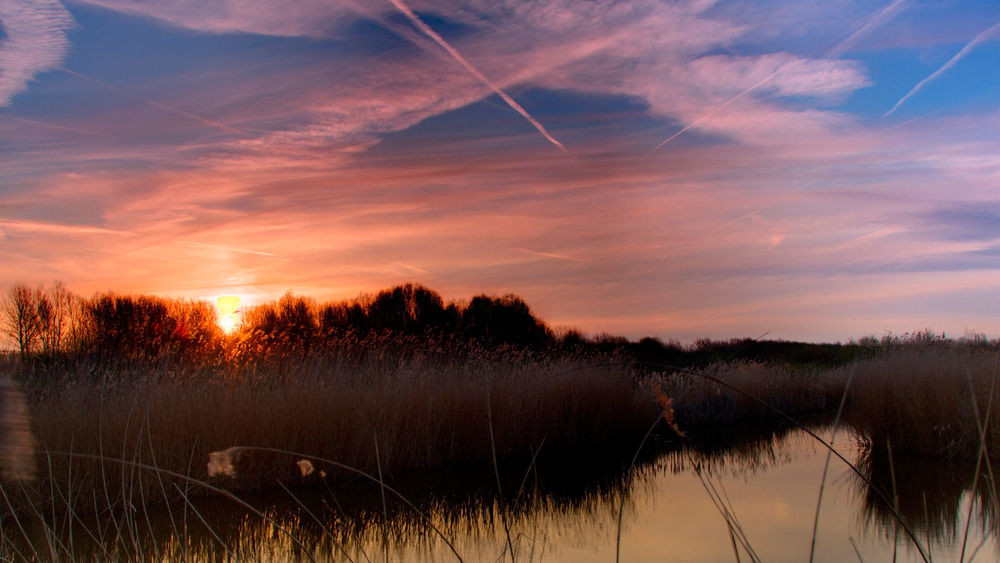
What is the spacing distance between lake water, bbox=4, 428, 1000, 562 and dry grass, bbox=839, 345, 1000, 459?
0.34 metres

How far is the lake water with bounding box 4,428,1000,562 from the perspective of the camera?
488cm

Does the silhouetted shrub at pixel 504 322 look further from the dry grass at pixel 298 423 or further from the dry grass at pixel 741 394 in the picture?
the dry grass at pixel 298 423

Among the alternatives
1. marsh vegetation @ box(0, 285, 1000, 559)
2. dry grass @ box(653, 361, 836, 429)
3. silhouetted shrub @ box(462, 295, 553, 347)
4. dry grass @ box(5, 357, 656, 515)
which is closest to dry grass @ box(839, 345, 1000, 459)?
marsh vegetation @ box(0, 285, 1000, 559)

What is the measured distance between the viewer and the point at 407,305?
72.8 feet

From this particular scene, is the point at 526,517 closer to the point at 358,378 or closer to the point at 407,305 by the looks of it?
the point at 358,378

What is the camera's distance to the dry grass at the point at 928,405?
8.27 meters

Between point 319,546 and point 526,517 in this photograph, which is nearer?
point 319,546

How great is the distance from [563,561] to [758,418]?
9.65 m

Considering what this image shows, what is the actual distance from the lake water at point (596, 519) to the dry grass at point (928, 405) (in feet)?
1.12

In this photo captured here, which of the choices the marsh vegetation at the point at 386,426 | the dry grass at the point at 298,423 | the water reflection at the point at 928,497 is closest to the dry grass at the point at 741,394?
the marsh vegetation at the point at 386,426

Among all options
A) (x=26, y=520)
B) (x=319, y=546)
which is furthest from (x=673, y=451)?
(x=26, y=520)

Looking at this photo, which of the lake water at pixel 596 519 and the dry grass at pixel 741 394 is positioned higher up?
the dry grass at pixel 741 394

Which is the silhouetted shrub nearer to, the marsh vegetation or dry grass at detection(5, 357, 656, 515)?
the marsh vegetation

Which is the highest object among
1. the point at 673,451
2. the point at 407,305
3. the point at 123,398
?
the point at 407,305
